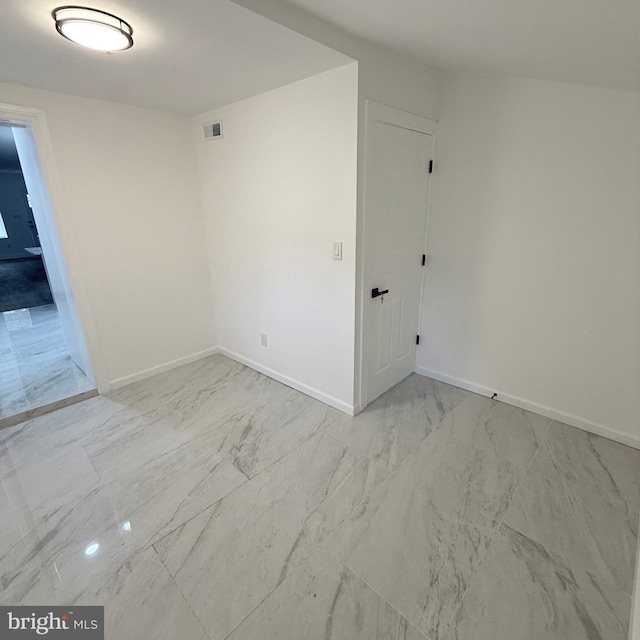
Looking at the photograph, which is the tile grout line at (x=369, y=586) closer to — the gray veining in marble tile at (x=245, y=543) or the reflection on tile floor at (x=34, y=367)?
the gray veining in marble tile at (x=245, y=543)

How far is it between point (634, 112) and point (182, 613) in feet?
10.9

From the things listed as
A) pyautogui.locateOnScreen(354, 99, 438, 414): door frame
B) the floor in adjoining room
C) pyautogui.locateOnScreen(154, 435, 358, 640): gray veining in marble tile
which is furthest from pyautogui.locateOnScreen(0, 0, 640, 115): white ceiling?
pyautogui.locateOnScreen(154, 435, 358, 640): gray veining in marble tile

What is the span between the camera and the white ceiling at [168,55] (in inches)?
56.2

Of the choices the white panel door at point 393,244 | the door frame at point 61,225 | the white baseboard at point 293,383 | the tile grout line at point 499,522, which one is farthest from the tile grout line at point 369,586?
the door frame at point 61,225

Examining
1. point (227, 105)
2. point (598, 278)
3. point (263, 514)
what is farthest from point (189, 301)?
point (598, 278)

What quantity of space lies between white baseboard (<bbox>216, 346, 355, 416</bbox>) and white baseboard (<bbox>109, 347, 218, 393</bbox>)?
0.16 meters

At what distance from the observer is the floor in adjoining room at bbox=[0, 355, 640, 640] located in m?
1.39

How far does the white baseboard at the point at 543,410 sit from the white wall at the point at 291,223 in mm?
1047

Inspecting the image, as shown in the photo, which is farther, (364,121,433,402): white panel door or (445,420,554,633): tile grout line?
(364,121,433,402): white panel door

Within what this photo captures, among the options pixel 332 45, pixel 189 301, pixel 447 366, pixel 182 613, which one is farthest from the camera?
pixel 189 301

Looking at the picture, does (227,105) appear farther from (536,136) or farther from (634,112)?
(634,112)

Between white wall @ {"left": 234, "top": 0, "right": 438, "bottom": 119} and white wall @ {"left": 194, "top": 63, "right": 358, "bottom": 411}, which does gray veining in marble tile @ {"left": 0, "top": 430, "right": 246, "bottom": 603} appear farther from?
white wall @ {"left": 234, "top": 0, "right": 438, "bottom": 119}

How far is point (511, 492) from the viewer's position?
195 centimetres

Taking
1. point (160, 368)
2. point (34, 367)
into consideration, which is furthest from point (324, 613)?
point (34, 367)
